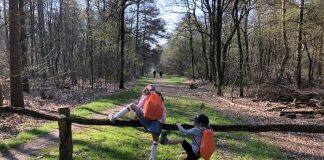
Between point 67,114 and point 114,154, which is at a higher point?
point 67,114

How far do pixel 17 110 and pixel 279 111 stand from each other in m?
16.5

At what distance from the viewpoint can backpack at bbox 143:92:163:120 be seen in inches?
322

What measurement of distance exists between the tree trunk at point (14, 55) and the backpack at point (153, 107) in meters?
11.0

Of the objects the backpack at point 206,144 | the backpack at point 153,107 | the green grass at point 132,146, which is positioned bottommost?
the green grass at point 132,146

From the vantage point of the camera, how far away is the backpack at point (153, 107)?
26.9ft

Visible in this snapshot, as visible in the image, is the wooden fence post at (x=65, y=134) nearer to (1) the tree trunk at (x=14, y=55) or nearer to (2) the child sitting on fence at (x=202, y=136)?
(2) the child sitting on fence at (x=202, y=136)

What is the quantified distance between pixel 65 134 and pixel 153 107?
6.27ft

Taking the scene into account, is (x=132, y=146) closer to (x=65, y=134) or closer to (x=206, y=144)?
(x=65, y=134)

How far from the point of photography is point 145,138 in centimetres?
1294

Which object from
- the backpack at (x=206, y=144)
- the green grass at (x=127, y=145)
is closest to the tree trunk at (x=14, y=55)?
the green grass at (x=127, y=145)

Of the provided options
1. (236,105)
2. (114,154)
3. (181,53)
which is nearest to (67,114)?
(114,154)

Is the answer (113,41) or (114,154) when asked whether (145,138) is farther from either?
(113,41)

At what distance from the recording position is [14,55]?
1769 centimetres

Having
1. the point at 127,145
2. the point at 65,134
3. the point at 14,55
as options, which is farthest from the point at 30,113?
the point at 14,55
